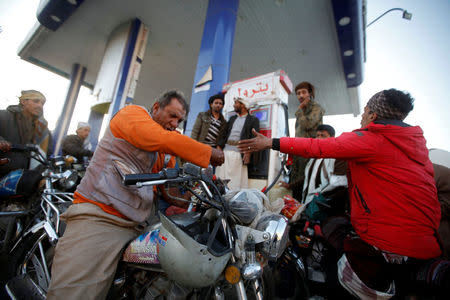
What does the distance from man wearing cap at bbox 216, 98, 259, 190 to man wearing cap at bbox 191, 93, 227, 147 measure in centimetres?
15

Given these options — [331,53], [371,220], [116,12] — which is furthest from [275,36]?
[371,220]

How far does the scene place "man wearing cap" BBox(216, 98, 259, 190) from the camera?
11.3 feet

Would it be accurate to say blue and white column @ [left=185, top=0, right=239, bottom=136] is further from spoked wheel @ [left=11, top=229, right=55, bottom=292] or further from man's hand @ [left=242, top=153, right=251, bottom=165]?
spoked wheel @ [left=11, top=229, right=55, bottom=292]

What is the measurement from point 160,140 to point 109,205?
45 centimetres

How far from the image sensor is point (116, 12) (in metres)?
7.27

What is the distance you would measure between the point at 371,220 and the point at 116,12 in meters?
9.41

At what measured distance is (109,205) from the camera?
1.10 metres

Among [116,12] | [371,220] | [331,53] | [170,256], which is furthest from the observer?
[331,53]

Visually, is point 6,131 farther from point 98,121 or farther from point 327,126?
point 98,121

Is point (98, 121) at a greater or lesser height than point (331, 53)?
lesser

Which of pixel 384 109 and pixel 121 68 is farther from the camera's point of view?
pixel 121 68

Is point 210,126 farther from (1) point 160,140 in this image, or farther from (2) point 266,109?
(1) point 160,140

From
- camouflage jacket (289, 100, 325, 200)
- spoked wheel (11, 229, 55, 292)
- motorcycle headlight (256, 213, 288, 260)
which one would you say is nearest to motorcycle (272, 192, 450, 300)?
motorcycle headlight (256, 213, 288, 260)

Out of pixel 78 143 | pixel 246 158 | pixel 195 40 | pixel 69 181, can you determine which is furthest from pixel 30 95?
pixel 195 40
